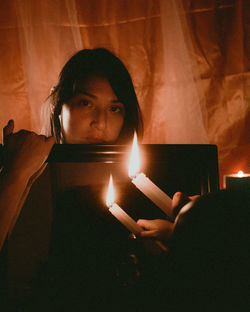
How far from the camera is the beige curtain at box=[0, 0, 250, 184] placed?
101 centimetres

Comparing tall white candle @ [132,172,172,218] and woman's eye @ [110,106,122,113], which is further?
woman's eye @ [110,106,122,113]

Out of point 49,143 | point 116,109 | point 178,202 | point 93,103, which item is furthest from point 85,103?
point 178,202

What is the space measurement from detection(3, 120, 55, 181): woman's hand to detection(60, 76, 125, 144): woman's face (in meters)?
0.34

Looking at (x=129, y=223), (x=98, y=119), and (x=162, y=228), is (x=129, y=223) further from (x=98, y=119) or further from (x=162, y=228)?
(x=98, y=119)

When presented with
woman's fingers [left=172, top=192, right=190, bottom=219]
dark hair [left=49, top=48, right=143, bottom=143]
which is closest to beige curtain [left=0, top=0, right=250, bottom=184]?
dark hair [left=49, top=48, right=143, bottom=143]

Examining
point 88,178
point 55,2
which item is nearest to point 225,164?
point 88,178

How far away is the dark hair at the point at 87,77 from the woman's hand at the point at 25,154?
0.41 m

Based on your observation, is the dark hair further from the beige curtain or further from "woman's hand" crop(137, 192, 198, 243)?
"woman's hand" crop(137, 192, 198, 243)

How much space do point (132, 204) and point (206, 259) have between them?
0.36 m

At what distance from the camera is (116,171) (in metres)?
0.58

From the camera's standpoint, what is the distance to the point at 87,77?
902 mm

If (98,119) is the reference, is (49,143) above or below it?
below

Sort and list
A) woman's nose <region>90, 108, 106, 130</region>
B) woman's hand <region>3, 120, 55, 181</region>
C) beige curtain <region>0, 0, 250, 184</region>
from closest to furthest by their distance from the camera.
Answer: woman's hand <region>3, 120, 55, 181</region> < woman's nose <region>90, 108, 106, 130</region> < beige curtain <region>0, 0, 250, 184</region>

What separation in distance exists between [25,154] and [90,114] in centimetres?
40
